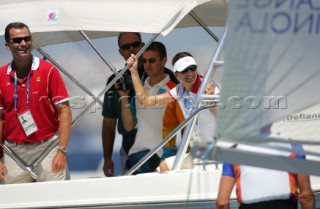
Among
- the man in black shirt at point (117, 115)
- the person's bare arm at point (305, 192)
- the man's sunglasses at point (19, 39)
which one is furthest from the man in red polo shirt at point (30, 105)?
the person's bare arm at point (305, 192)

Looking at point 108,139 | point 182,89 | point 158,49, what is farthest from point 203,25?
point 182,89

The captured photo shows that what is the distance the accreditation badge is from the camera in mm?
7289

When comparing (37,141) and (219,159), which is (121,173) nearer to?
(37,141)

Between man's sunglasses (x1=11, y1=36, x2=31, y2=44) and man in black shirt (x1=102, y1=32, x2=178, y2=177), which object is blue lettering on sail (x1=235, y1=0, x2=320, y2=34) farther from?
man in black shirt (x1=102, y1=32, x2=178, y2=177)

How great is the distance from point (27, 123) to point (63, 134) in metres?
0.33

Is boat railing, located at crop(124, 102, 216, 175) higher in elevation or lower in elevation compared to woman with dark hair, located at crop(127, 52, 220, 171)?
lower

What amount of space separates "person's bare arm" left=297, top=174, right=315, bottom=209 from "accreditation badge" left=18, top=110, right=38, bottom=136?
2.65 metres

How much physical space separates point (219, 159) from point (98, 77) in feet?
14.7

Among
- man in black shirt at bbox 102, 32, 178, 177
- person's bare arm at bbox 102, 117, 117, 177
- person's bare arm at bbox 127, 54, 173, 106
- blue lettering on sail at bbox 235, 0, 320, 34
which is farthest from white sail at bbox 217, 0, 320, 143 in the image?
person's bare arm at bbox 102, 117, 117, 177

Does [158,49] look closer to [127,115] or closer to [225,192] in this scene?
[127,115]

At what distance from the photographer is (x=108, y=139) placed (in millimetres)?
8305

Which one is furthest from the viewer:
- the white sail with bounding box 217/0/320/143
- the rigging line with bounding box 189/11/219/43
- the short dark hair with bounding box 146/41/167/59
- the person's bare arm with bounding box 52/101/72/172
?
the rigging line with bounding box 189/11/219/43

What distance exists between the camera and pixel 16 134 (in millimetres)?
7387

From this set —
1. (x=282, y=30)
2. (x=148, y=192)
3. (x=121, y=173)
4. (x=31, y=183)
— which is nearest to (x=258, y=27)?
(x=282, y=30)
